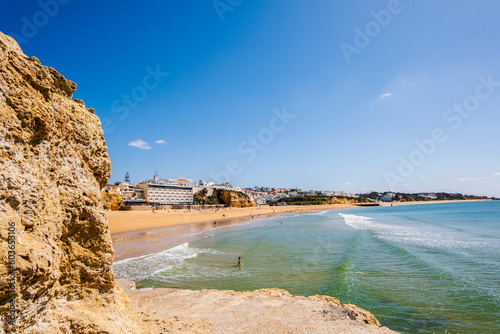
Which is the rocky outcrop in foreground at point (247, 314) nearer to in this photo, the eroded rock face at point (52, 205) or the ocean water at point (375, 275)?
the ocean water at point (375, 275)

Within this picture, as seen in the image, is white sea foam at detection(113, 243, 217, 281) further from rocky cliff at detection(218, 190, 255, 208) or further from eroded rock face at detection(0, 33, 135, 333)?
rocky cliff at detection(218, 190, 255, 208)

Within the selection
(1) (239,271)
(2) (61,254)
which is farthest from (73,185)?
(1) (239,271)

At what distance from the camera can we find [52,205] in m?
3.83

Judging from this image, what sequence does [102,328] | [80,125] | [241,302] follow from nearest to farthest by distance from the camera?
[102,328], [80,125], [241,302]

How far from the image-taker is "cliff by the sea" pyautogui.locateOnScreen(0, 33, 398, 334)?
3.07 m

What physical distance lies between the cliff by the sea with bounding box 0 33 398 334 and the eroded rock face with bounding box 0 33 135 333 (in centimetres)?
1

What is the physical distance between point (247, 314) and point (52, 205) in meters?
5.86

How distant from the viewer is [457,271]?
42.7 feet

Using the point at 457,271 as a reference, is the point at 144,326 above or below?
above

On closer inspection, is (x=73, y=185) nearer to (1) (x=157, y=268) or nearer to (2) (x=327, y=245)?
(1) (x=157, y=268)

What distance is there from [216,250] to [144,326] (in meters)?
13.8

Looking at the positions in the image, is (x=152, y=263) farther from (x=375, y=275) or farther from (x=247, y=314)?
(x=375, y=275)

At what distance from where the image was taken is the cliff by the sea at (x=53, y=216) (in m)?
3.07

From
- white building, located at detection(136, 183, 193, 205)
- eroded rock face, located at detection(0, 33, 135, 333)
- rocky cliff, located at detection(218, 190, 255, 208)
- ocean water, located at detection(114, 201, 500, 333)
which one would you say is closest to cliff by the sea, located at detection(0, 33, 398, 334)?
eroded rock face, located at detection(0, 33, 135, 333)
